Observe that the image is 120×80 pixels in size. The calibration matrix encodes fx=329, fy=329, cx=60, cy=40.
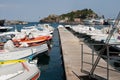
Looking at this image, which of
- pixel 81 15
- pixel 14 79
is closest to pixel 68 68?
pixel 14 79

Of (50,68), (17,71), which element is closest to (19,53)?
(50,68)

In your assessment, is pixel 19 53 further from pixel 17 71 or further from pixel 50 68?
pixel 17 71

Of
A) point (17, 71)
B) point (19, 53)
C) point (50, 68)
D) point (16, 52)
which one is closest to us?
point (17, 71)

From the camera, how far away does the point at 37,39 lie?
1254 inches

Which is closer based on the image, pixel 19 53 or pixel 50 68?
pixel 19 53

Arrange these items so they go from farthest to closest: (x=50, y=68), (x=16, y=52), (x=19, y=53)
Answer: (x=50, y=68), (x=19, y=53), (x=16, y=52)

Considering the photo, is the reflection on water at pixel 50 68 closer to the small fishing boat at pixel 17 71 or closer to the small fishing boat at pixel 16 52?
the small fishing boat at pixel 16 52

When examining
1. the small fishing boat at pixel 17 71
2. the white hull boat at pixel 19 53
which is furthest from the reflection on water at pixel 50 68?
the small fishing boat at pixel 17 71

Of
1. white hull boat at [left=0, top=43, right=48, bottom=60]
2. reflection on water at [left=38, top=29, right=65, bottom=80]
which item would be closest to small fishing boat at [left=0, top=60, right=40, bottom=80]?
reflection on water at [left=38, top=29, right=65, bottom=80]

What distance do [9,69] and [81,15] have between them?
585ft

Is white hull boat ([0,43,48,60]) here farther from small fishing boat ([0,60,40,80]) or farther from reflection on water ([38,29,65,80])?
small fishing boat ([0,60,40,80])

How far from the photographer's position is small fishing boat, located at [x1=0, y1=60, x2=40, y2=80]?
12.2 meters

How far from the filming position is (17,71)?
12938 mm

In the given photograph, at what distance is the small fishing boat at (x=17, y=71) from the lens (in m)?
12.2
